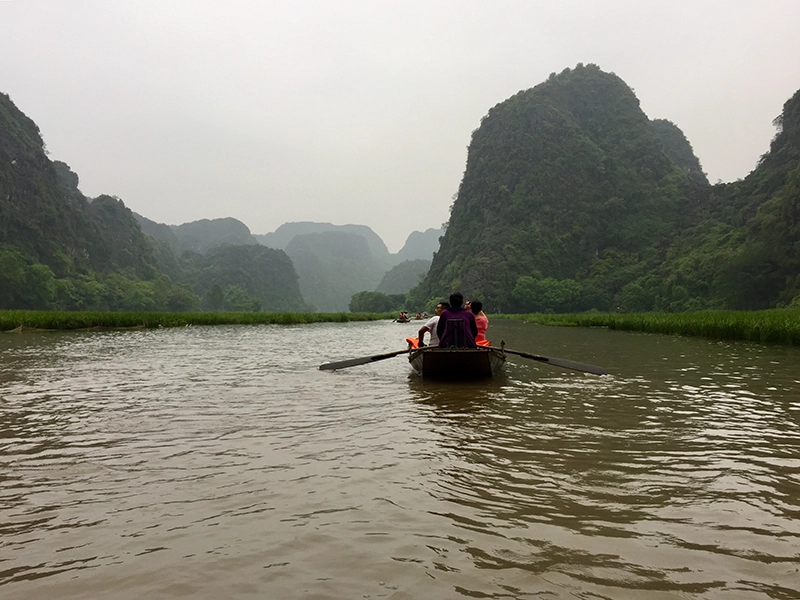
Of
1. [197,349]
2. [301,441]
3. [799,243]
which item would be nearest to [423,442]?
[301,441]

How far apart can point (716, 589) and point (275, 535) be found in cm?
247

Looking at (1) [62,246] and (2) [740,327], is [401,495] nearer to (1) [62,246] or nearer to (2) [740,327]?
(2) [740,327]

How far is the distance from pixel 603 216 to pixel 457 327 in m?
98.2

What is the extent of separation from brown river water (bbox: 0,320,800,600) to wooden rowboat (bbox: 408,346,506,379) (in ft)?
3.86

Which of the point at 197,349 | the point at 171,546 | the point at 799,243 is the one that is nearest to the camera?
the point at 171,546

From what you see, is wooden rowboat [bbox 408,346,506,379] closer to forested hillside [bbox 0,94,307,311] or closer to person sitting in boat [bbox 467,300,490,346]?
person sitting in boat [bbox 467,300,490,346]

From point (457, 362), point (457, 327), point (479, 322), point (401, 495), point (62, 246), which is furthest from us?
point (62, 246)

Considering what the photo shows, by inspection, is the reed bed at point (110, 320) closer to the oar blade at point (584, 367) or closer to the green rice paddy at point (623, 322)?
the green rice paddy at point (623, 322)

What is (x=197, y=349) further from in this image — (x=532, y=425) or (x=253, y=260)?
(x=253, y=260)

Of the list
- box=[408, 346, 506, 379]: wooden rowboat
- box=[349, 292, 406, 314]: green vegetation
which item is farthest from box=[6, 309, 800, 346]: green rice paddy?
box=[349, 292, 406, 314]: green vegetation

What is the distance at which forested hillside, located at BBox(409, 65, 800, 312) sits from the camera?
56.5m

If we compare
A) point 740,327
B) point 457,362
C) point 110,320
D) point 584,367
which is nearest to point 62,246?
point 110,320

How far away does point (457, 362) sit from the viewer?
374 inches

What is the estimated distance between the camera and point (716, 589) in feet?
8.18
